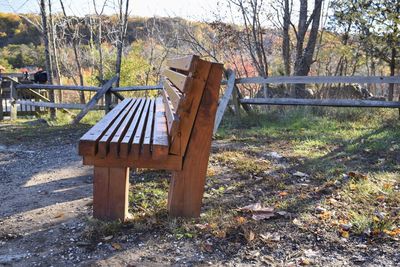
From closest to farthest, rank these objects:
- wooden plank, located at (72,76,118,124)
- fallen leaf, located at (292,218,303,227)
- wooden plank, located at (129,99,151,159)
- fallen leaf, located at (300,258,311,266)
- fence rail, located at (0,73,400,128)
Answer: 1. fallen leaf, located at (300,258,311,266)
2. wooden plank, located at (129,99,151,159)
3. fallen leaf, located at (292,218,303,227)
4. fence rail, located at (0,73,400,128)
5. wooden plank, located at (72,76,118,124)

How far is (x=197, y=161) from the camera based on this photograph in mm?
2834

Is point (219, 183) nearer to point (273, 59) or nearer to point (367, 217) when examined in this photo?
point (367, 217)

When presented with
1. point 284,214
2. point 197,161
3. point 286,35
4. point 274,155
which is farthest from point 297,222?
point 286,35

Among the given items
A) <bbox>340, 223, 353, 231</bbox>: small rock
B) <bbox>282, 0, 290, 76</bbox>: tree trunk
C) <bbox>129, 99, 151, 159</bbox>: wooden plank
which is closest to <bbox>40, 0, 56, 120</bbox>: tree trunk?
<bbox>282, 0, 290, 76</bbox>: tree trunk

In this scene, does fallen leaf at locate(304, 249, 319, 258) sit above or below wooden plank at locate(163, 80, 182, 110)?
below

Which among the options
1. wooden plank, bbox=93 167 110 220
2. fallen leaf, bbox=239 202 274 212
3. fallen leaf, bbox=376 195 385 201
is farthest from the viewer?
fallen leaf, bbox=376 195 385 201

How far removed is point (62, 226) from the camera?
2943mm

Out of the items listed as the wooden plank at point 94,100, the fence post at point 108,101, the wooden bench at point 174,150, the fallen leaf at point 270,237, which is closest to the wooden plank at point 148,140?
the wooden bench at point 174,150

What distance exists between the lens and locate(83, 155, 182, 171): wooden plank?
2.73m

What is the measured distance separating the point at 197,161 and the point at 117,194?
63 centimetres

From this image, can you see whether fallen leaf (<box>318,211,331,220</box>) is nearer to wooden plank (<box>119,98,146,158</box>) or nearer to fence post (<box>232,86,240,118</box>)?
wooden plank (<box>119,98,146,158</box>)

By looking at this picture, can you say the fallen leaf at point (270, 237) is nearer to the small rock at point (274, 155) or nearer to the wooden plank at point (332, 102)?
the small rock at point (274, 155)

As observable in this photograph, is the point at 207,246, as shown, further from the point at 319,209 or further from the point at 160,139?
the point at 319,209

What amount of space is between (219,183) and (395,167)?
2007mm
